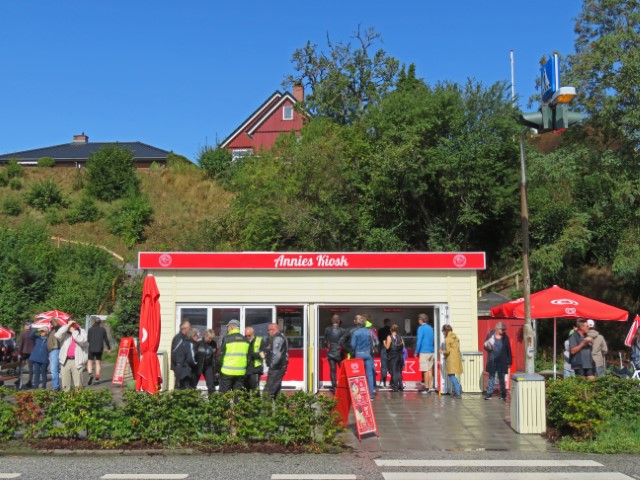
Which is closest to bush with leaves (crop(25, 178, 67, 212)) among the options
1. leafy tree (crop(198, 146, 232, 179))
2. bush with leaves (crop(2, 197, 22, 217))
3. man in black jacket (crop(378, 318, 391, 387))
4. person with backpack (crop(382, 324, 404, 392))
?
bush with leaves (crop(2, 197, 22, 217))

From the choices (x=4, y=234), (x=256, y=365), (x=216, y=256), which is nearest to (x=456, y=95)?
(x=216, y=256)

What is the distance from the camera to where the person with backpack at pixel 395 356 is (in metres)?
16.3

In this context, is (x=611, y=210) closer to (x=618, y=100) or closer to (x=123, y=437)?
(x=618, y=100)

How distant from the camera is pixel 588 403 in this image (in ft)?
35.2

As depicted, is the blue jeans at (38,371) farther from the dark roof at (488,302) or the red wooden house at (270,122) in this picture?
the red wooden house at (270,122)

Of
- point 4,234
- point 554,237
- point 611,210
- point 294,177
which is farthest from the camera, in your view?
point 4,234

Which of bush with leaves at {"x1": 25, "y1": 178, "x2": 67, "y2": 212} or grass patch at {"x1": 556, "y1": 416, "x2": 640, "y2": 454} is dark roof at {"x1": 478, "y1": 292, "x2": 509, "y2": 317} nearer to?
grass patch at {"x1": 556, "y1": 416, "x2": 640, "y2": 454}

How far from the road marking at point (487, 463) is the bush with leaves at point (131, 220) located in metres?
32.9

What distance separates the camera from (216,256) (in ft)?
55.8

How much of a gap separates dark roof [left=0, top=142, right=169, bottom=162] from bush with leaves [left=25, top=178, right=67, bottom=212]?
1198cm

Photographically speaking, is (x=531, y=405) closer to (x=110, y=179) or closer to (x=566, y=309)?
(x=566, y=309)

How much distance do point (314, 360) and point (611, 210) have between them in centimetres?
1455

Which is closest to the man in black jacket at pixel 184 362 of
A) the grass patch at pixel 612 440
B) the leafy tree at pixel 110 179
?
the grass patch at pixel 612 440

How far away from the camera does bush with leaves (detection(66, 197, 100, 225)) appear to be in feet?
140
